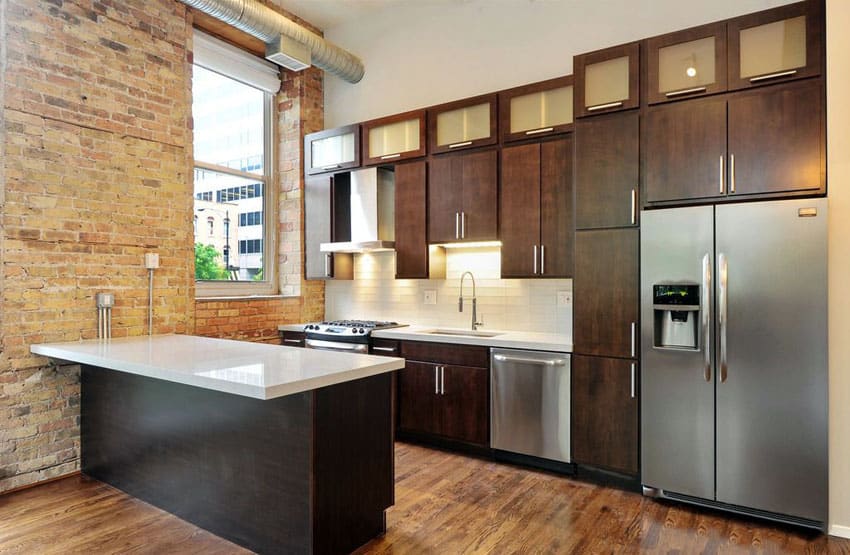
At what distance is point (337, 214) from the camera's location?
489 centimetres

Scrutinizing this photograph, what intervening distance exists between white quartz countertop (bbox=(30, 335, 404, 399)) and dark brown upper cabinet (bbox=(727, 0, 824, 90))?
251cm

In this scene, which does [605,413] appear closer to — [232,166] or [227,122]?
[232,166]

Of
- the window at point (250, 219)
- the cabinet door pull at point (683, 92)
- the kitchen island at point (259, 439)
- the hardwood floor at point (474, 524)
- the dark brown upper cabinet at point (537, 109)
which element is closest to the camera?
the kitchen island at point (259, 439)

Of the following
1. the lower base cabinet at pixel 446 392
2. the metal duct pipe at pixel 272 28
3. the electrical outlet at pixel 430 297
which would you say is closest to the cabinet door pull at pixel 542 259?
the lower base cabinet at pixel 446 392

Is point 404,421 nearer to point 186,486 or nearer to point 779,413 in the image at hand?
point 186,486

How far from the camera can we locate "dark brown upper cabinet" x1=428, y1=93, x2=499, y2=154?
396 centimetres

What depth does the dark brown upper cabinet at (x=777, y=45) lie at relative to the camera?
105 inches

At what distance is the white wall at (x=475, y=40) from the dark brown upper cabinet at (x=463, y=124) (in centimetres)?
44

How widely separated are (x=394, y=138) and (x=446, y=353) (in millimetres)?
1961

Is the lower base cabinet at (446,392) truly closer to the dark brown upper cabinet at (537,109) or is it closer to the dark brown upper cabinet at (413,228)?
the dark brown upper cabinet at (413,228)

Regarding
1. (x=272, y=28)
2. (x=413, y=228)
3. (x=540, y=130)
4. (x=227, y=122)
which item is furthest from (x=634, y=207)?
(x=227, y=122)

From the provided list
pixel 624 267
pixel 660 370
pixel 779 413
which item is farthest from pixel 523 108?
pixel 779 413

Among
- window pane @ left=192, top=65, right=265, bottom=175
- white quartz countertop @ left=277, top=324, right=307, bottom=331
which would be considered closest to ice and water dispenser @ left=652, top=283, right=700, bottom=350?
white quartz countertop @ left=277, top=324, right=307, bottom=331

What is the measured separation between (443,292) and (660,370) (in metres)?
2.05
